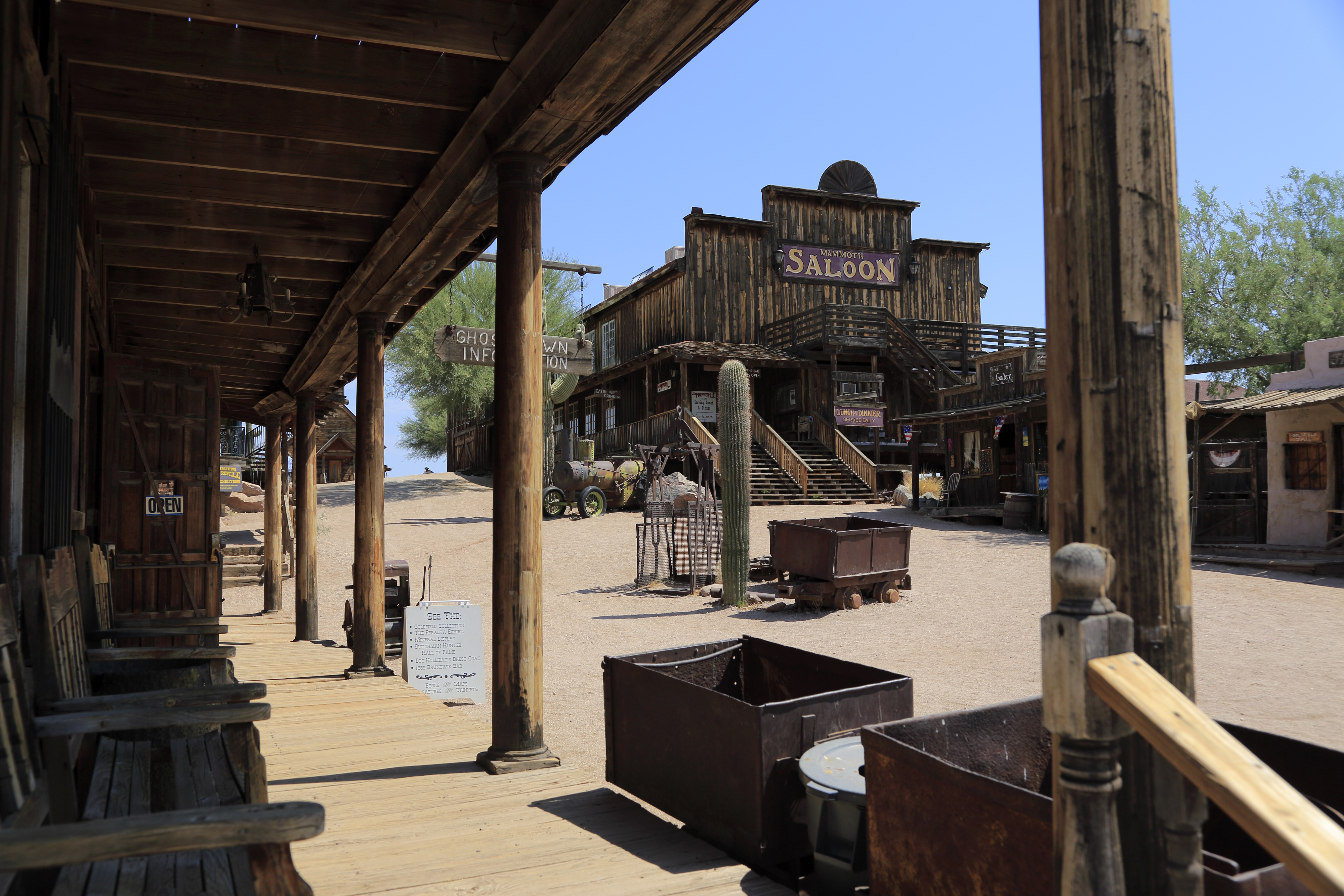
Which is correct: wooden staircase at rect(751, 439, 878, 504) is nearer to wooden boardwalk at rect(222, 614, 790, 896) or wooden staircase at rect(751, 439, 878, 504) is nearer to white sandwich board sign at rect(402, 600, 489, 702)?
white sandwich board sign at rect(402, 600, 489, 702)

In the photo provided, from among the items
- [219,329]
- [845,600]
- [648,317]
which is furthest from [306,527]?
[648,317]

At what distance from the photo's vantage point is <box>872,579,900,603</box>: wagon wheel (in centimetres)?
1317

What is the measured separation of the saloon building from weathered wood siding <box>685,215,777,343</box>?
42 millimetres

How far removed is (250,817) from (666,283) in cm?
2837

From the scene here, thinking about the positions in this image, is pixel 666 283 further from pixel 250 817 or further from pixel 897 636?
pixel 250 817

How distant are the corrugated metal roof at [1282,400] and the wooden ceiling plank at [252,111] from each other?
49.1ft

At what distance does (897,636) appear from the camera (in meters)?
11.0

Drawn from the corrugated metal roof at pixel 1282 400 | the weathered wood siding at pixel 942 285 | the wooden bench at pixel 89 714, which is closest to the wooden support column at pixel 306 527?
the wooden bench at pixel 89 714

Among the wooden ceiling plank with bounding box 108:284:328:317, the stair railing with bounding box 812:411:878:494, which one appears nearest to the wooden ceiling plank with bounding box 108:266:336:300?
the wooden ceiling plank with bounding box 108:284:328:317

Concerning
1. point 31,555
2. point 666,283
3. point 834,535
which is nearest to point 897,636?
point 834,535

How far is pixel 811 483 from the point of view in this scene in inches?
950

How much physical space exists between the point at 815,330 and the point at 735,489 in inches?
584

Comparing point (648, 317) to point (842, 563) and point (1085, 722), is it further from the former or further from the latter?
point (1085, 722)

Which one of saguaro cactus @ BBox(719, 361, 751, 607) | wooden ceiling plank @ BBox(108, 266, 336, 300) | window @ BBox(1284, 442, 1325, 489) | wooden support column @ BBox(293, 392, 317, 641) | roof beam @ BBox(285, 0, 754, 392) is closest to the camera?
roof beam @ BBox(285, 0, 754, 392)
